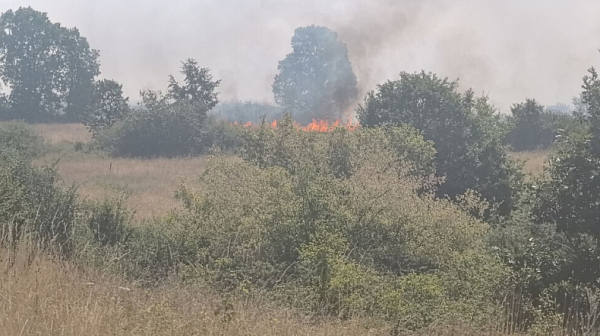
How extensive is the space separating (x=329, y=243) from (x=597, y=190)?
→ 4.41m

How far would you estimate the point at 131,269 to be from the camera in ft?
29.6

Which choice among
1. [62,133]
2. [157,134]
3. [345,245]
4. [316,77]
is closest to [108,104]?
[62,133]

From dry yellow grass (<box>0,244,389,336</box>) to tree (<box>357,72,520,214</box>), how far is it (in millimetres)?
18059

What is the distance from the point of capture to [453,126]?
2688 centimetres

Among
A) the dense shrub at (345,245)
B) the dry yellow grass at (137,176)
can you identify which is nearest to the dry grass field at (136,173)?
the dry yellow grass at (137,176)

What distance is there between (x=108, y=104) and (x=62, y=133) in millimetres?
4395

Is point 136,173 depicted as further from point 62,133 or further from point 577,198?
point 577,198

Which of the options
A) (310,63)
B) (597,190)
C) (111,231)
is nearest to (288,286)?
(111,231)

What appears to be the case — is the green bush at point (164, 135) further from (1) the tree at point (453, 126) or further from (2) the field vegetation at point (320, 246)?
(2) the field vegetation at point (320, 246)

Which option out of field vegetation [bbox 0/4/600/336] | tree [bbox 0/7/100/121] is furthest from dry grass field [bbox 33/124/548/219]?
tree [bbox 0/7/100/121]

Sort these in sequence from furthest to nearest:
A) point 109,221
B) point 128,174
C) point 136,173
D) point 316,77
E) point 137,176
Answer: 1. point 316,77
2. point 136,173
3. point 128,174
4. point 137,176
5. point 109,221

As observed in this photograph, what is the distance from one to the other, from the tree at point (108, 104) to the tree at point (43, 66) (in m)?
13.5

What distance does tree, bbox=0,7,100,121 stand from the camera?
62781mm

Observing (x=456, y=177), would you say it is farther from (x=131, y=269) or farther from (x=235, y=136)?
(x=235, y=136)
